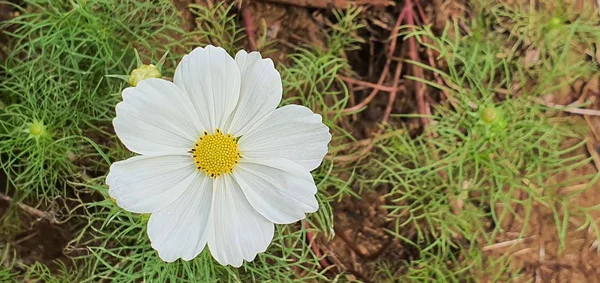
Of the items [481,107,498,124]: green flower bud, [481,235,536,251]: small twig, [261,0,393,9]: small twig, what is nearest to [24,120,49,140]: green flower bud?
[261,0,393,9]: small twig

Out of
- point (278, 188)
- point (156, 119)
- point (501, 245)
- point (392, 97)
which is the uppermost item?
point (156, 119)

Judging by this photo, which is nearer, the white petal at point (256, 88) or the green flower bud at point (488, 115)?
the white petal at point (256, 88)

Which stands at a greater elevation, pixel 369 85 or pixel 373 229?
pixel 369 85

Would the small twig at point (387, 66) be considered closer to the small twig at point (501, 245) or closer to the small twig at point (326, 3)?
the small twig at point (326, 3)

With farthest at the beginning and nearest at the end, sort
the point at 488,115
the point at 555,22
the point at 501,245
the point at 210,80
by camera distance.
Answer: the point at 501,245 → the point at 555,22 → the point at 488,115 → the point at 210,80

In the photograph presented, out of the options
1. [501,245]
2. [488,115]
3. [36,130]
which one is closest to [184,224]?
[36,130]

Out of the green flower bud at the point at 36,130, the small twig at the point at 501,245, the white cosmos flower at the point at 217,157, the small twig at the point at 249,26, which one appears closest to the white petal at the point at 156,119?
the white cosmos flower at the point at 217,157

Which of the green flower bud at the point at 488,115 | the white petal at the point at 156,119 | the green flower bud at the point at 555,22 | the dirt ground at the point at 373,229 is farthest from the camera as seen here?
the dirt ground at the point at 373,229

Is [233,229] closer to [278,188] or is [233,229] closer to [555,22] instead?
[278,188]

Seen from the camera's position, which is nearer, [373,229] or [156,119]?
[156,119]
